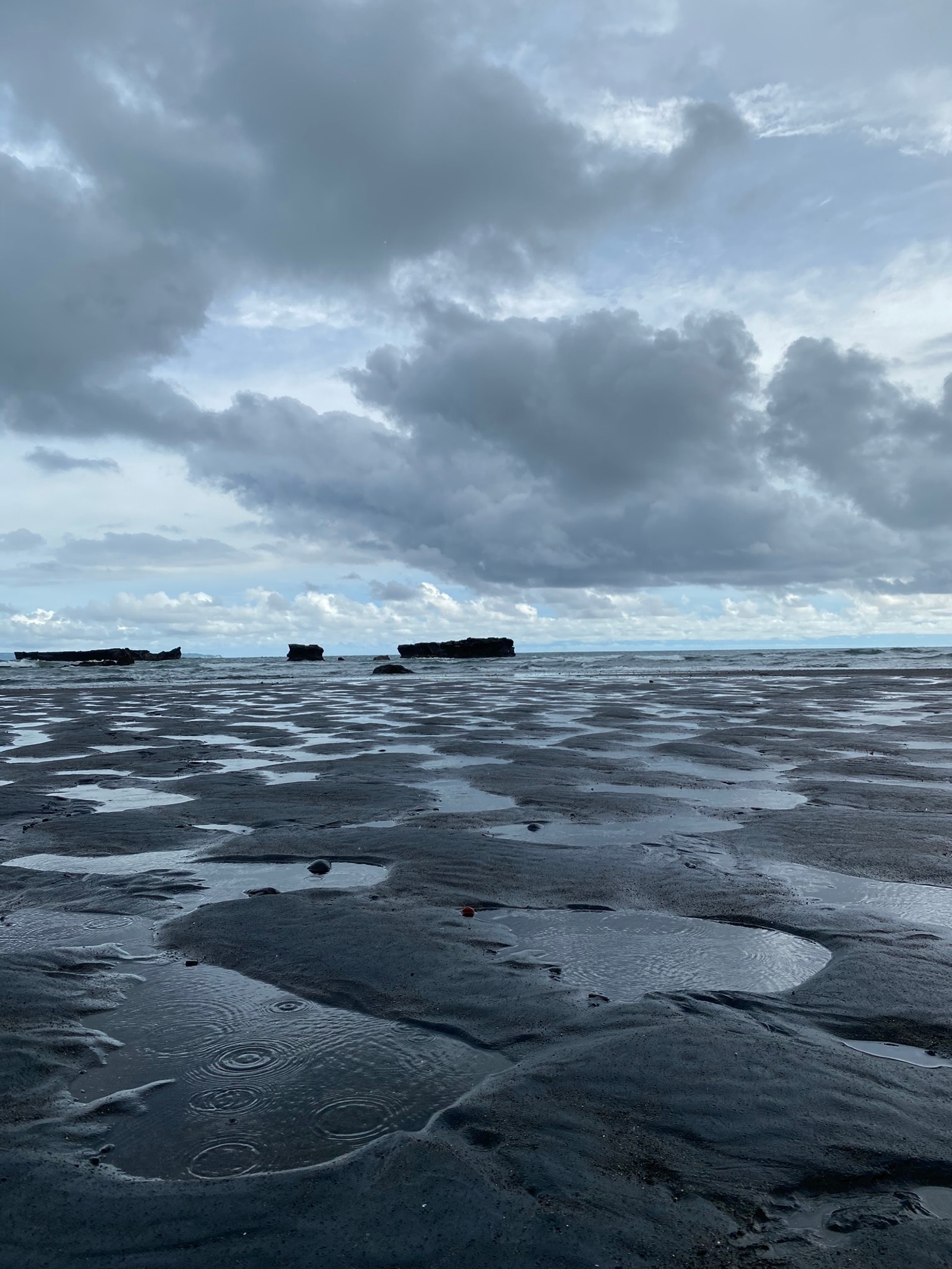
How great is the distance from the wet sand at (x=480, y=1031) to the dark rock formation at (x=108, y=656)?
281 ft

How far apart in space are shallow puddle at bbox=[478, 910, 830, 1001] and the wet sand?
0.09 feet

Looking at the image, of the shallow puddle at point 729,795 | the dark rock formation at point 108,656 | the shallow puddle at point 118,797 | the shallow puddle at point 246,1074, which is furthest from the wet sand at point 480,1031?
the dark rock formation at point 108,656

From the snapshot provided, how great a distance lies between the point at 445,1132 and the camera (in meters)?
3.02

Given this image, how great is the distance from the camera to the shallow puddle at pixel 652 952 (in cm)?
450

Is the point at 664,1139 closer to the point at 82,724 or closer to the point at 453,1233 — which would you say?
the point at 453,1233

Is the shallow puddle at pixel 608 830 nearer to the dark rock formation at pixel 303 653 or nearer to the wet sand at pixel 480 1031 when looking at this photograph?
the wet sand at pixel 480 1031

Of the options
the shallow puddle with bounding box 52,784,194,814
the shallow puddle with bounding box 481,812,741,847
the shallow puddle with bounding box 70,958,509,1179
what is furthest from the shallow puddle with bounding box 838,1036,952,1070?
the shallow puddle with bounding box 52,784,194,814

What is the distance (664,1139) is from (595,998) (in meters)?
1.25

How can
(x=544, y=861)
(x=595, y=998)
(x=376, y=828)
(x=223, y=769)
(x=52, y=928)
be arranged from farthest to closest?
(x=223, y=769), (x=376, y=828), (x=544, y=861), (x=52, y=928), (x=595, y=998)

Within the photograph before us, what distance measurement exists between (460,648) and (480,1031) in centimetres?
10098

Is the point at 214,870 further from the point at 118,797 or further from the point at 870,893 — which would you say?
the point at 870,893

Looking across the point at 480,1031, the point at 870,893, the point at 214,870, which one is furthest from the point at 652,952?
the point at 214,870

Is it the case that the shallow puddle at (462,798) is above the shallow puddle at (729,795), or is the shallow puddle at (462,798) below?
below

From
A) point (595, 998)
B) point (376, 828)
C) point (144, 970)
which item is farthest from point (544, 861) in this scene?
point (144, 970)
